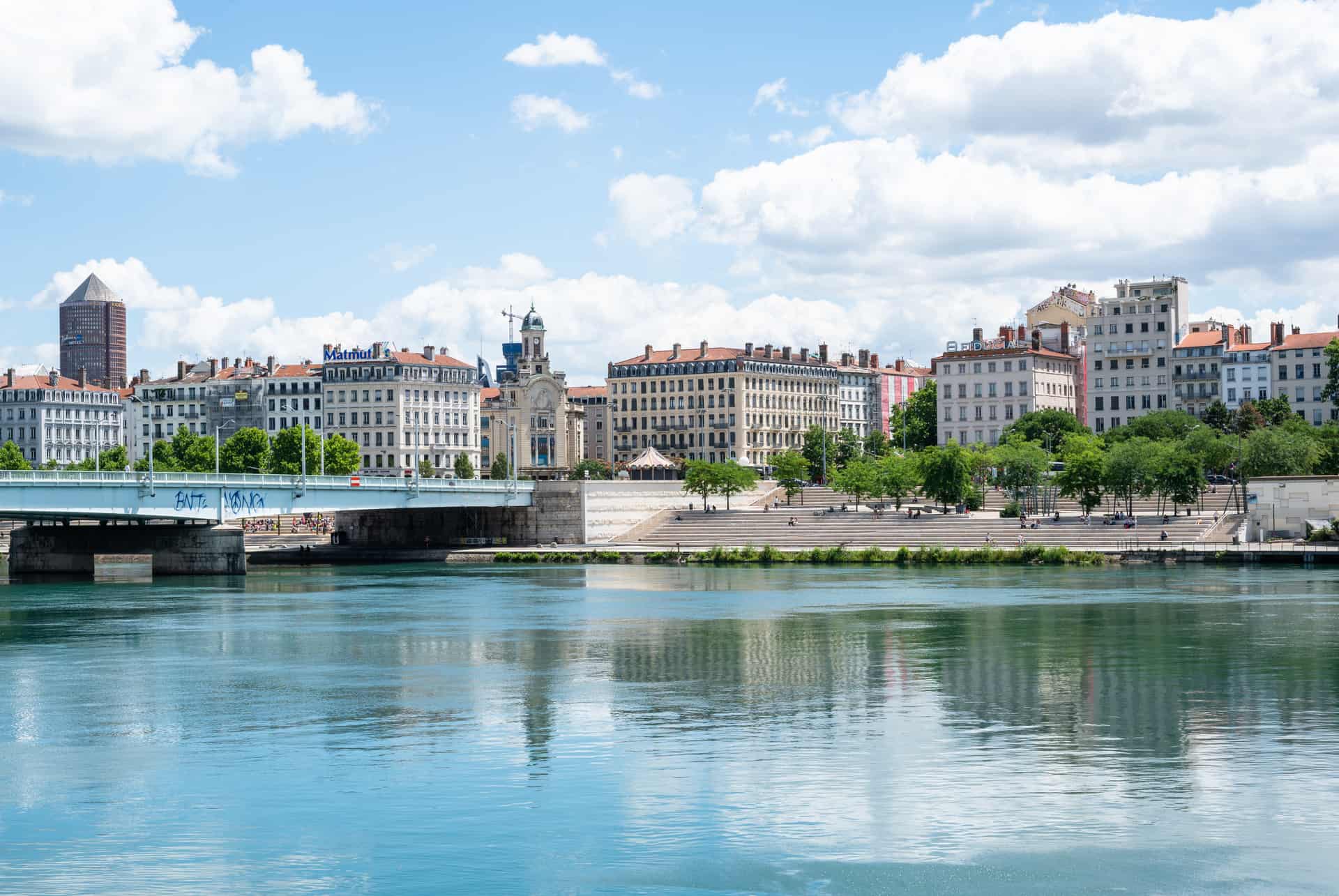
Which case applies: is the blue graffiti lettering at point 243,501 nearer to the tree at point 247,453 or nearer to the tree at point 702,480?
the tree at point 702,480

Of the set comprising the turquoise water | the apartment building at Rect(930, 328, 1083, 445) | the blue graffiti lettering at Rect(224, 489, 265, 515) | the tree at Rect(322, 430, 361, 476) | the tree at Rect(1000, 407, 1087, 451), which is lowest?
the turquoise water

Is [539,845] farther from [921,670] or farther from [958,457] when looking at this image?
[958,457]

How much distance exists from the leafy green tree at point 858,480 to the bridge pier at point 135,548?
4801 cm

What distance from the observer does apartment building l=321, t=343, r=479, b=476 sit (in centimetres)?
18938

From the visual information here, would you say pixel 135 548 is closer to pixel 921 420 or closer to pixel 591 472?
pixel 591 472

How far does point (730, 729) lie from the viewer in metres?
40.0

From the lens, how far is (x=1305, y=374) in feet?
553

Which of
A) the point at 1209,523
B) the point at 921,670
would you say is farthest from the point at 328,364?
the point at 921,670

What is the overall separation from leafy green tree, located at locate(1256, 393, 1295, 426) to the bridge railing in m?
71.2

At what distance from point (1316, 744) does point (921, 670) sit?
1532cm

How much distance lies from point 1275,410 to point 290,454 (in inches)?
3627

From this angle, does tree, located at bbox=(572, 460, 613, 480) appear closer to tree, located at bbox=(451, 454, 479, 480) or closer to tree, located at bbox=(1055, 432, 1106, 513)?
tree, located at bbox=(451, 454, 479, 480)

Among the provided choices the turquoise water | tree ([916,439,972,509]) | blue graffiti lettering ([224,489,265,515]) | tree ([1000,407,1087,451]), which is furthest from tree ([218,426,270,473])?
the turquoise water

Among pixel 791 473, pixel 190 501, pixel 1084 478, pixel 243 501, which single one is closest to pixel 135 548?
pixel 243 501
